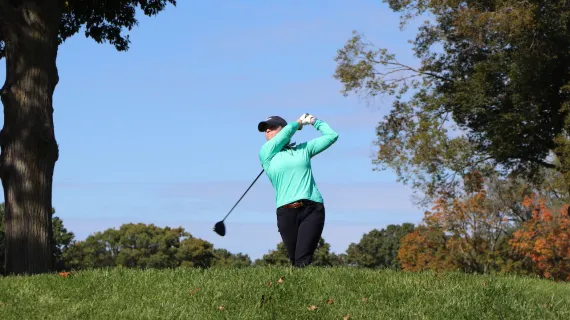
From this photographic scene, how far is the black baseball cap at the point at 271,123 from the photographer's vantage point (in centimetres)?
1118

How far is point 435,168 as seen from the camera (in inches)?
1259

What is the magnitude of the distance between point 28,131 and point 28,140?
18cm

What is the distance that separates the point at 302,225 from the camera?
10781 mm

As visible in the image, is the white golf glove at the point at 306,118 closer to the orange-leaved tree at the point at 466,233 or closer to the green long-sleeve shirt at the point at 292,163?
the green long-sleeve shirt at the point at 292,163

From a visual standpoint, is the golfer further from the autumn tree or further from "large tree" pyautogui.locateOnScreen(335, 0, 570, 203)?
the autumn tree

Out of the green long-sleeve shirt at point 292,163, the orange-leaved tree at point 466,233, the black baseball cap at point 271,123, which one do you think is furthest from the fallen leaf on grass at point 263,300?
the orange-leaved tree at point 466,233

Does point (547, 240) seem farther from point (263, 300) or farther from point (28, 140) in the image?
point (263, 300)

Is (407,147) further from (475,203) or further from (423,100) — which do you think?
(475,203)

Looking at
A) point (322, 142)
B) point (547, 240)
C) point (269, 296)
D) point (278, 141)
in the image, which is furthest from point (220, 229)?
point (547, 240)

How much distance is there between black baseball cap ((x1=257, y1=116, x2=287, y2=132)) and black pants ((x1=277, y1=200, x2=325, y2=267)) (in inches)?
46.0

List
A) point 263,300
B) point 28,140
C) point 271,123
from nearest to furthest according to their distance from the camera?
point 263,300, point 271,123, point 28,140

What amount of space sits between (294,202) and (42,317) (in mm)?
3448

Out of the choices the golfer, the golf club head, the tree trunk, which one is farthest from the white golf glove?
the tree trunk

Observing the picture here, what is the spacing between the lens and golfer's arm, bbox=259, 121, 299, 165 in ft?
35.7
